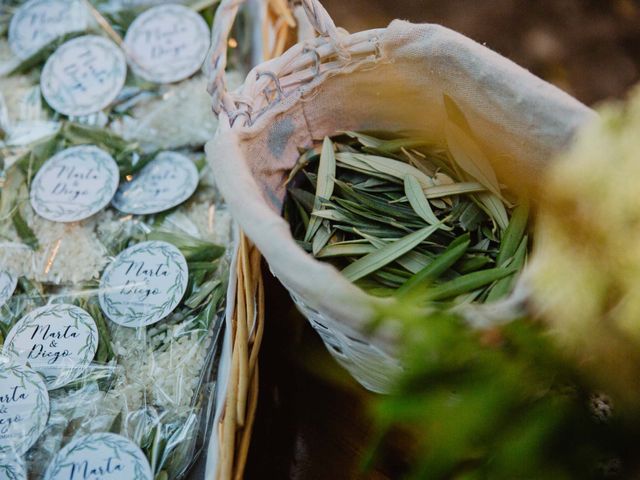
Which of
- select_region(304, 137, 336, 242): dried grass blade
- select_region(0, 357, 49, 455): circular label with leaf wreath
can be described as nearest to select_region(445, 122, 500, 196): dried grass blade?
select_region(304, 137, 336, 242): dried grass blade

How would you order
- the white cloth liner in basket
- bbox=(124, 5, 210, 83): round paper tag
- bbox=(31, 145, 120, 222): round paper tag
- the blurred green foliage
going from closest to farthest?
the blurred green foliage
the white cloth liner in basket
bbox=(31, 145, 120, 222): round paper tag
bbox=(124, 5, 210, 83): round paper tag

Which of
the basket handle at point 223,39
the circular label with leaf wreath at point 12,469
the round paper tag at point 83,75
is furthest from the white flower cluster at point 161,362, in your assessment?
the round paper tag at point 83,75

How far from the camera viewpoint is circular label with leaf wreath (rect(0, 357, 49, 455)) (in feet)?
2.06

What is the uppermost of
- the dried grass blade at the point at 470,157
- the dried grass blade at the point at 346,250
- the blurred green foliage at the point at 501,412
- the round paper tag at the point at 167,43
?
the blurred green foliage at the point at 501,412

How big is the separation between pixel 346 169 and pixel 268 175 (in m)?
0.09

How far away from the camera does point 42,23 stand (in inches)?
36.2

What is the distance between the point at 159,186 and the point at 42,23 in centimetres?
34

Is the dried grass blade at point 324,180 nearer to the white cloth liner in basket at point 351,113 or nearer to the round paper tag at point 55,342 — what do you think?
the white cloth liner in basket at point 351,113

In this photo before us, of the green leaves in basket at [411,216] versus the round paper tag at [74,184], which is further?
the round paper tag at [74,184]

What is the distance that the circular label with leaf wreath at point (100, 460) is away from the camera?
61cm

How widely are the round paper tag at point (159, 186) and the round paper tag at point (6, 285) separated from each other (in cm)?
15

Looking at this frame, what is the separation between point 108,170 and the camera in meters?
0.80

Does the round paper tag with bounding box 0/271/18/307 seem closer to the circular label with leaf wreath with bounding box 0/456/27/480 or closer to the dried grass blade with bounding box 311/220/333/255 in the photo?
the circular label with leaf wreath with bounding box 0/456/27/480

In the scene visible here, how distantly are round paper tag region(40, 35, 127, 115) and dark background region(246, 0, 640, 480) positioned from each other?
35 centimetres
